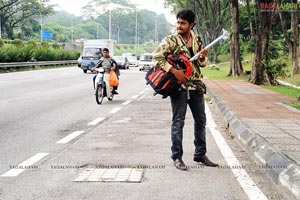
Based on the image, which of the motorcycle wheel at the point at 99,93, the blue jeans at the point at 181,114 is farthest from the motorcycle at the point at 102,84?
the blue jeans at the point at 181,114

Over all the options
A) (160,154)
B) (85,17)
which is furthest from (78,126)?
(85,17)

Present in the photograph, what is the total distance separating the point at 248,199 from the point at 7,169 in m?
2.77

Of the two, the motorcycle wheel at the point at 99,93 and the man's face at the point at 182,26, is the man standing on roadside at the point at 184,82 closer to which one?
the man's face at the point at 182,26

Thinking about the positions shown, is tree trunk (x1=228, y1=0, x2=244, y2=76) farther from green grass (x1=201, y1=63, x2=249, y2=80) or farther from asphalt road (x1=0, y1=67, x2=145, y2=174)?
asphalt road (x1=0, y1=67, x2=145, y2=174)

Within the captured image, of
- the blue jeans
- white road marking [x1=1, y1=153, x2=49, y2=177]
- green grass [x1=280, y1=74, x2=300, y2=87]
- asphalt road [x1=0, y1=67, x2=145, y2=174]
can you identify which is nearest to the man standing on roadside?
the blue jeans

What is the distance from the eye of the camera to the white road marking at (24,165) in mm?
5270

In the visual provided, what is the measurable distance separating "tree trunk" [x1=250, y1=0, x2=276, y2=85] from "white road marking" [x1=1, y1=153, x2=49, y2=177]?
1588 centimetres

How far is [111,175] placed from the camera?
17.2ft

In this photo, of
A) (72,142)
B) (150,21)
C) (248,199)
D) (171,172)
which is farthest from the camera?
(150,21)

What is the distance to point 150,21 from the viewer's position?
17388 centimetres

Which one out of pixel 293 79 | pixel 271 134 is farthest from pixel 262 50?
pixel 271 134

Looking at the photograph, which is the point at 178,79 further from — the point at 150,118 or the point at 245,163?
the point at 150,118

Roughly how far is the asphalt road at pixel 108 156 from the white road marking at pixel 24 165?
1 cm

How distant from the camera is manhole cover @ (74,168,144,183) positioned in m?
5.04
